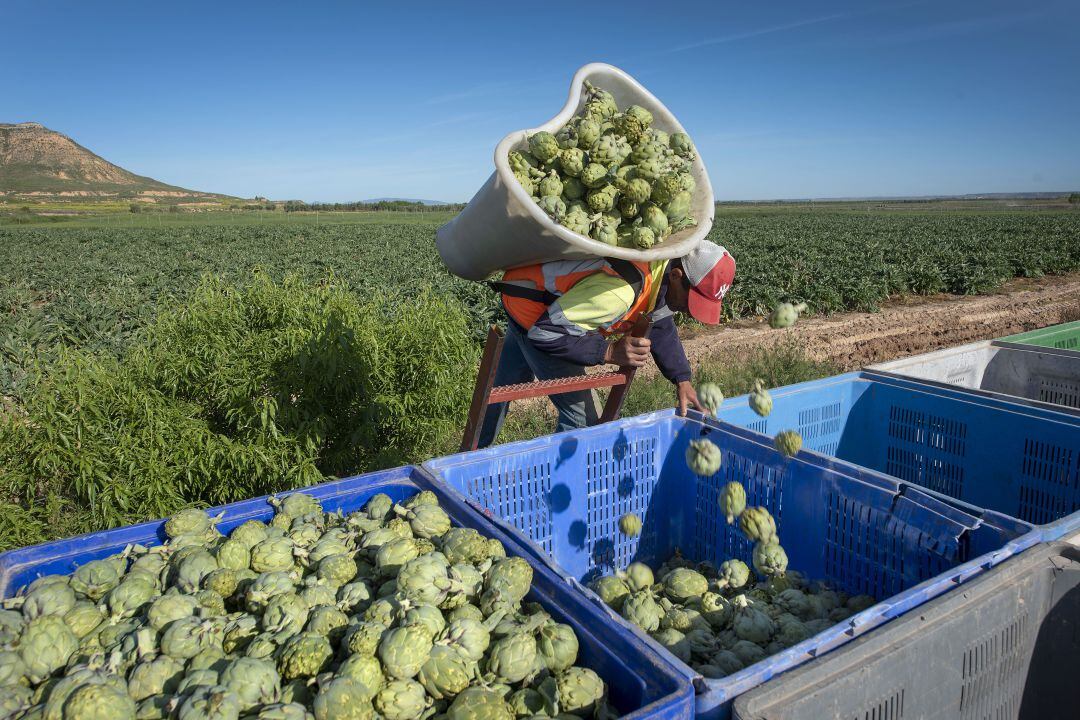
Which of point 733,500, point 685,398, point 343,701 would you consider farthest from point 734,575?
point 343,701

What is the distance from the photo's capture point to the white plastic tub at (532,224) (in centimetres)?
271

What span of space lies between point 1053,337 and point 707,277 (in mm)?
3905

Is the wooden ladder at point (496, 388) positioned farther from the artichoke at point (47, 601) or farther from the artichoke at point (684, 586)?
the artichoke at point (47, 601)

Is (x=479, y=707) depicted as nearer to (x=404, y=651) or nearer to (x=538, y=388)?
(x=404, y=651)

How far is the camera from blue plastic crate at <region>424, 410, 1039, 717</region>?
2316 millimetres

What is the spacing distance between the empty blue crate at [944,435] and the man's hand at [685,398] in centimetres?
28

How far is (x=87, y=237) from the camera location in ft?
123

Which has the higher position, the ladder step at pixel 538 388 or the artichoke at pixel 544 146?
the artichoke at pixel 544 146

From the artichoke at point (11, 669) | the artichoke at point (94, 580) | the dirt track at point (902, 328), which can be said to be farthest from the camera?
the dirt track at point (902, 328)

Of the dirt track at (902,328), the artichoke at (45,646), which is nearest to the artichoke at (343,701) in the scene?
the artichoke at (45,646)

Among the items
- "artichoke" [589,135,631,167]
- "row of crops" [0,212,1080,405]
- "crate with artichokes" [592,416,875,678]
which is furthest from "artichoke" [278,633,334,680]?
"row of crops" [0,212,1080,405]

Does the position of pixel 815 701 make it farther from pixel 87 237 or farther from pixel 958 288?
pixel 87 237

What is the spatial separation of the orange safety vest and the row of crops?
12.0ft

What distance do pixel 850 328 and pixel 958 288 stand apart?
7538 millimetres
